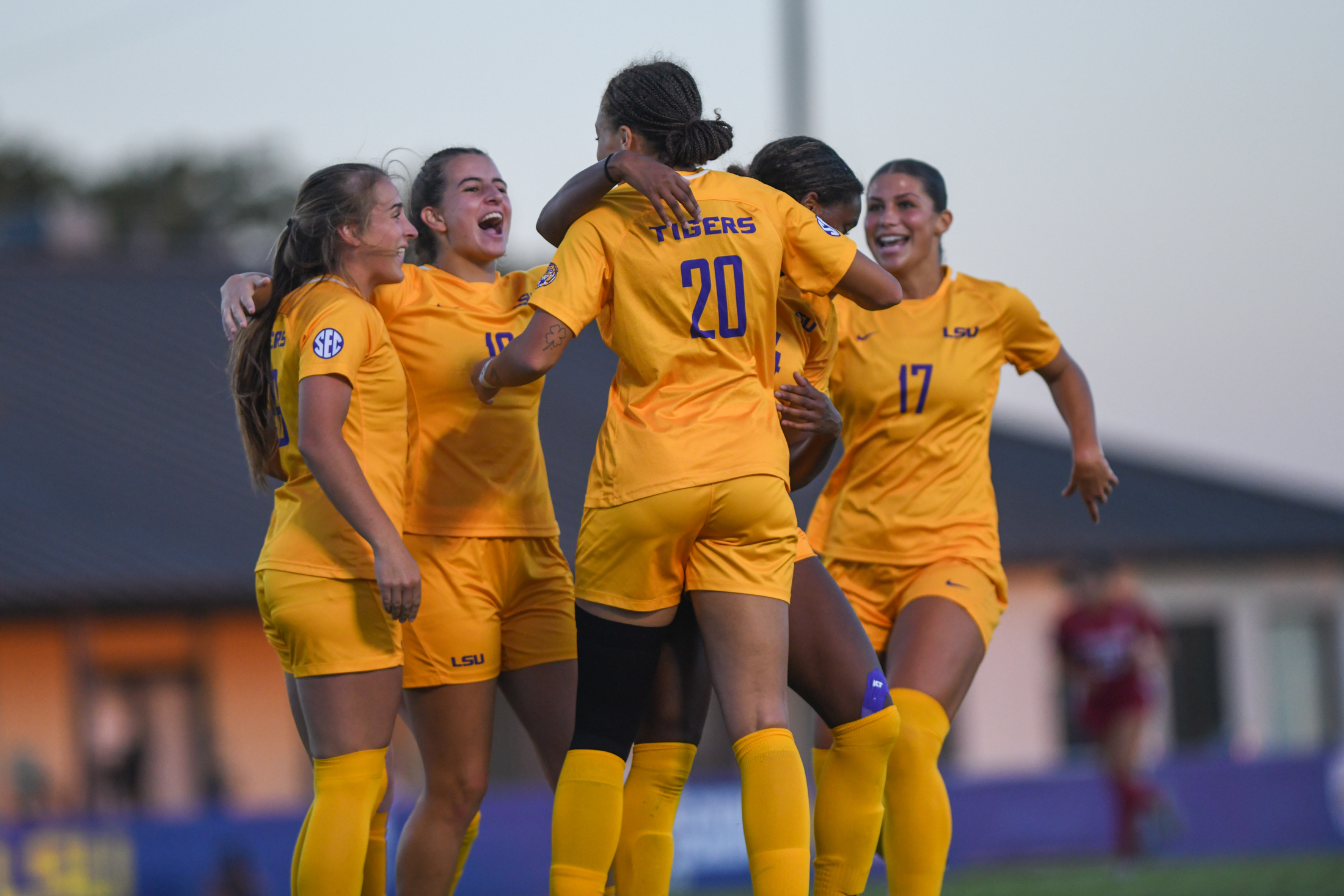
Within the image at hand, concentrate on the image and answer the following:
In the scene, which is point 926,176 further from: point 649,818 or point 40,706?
point 40,706

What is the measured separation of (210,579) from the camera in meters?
16.2

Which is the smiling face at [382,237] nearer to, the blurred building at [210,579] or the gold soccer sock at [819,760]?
the gold soccer sock at [819,760]

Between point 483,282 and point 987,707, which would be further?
point 987,707

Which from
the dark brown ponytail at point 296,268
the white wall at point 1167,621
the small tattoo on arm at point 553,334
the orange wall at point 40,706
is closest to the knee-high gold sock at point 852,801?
the small tattoo on arm at point 553,334

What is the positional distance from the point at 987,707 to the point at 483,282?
15.9 metres

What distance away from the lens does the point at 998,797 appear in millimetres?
13180

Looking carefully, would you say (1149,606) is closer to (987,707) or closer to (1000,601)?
(987,707)

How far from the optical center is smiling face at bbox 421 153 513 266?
484 centimetres

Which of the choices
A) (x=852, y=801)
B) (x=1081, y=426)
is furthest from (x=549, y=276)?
(x=1081, y=426)

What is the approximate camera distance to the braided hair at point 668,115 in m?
4.02

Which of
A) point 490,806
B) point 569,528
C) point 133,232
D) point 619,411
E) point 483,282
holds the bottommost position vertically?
point 490,806

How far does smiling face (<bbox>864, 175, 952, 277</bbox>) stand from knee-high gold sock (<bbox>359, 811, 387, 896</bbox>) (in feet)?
8.29

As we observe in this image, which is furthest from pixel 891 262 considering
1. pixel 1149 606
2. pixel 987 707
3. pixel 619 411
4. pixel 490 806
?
pixel 1149 606

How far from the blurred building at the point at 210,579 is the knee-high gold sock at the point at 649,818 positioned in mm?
8575
